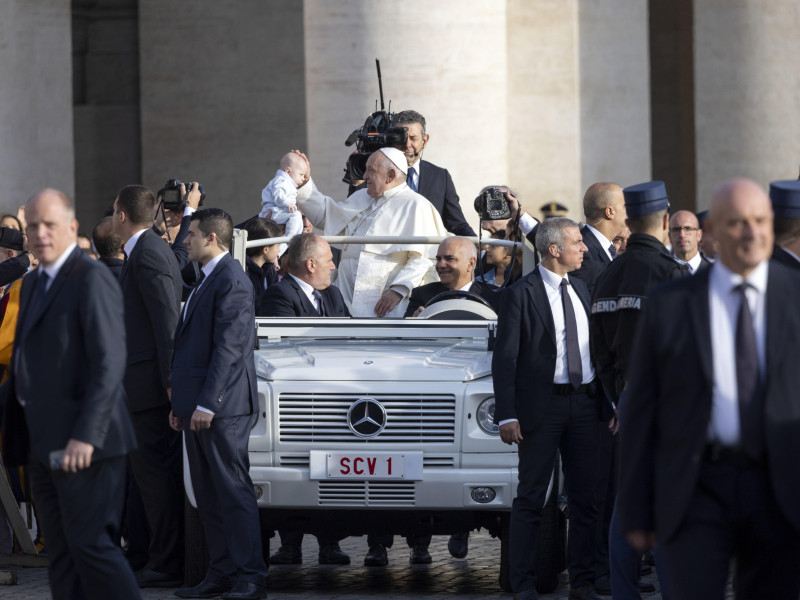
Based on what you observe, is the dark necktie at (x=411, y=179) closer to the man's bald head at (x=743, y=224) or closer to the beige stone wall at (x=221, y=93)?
the man's bald head at (x=743, y=224)

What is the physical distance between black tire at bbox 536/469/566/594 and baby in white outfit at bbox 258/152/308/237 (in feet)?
12.3

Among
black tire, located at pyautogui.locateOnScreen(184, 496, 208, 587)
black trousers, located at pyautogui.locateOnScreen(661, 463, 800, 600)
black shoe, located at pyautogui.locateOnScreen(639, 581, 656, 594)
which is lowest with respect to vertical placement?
black shoe, located at pyautogui.locateOnScreen(639, 581, 656, 594)

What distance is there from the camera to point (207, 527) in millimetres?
8508

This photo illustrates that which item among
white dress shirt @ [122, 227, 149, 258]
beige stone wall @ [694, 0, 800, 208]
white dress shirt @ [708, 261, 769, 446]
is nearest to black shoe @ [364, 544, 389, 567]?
white dress shirt @ [122, 227, 149, 258]

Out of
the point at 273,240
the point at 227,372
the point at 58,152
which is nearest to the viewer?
the point at 227,372

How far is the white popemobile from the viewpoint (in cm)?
845

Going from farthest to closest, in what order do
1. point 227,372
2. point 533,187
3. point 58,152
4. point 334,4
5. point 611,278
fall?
point 533,187, point 58,152, point 334,4, point 227,372, point 611,278

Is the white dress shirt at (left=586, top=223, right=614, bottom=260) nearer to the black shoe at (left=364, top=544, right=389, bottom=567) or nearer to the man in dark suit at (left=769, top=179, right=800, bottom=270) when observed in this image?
the black shoe at (left=364, top=544, right=389, bottom=567)

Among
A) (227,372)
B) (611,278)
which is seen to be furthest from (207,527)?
(611,278)

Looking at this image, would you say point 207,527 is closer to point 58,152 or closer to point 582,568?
point 582,568

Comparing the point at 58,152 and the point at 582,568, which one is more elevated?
the point at 58,152

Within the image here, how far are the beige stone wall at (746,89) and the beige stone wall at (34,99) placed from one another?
7.25m

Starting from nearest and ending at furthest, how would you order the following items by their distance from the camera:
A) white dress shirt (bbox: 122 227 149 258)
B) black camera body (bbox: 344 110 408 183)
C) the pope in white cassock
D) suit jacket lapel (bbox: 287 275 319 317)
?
white dress shirt (bbox: 122 227 149 258) < suit jacket lapel (bbox: 287 275 319 317) < the pope in white cassock < black camera body (bbox: 344 110 408 183)

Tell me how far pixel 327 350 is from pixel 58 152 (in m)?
9.60
